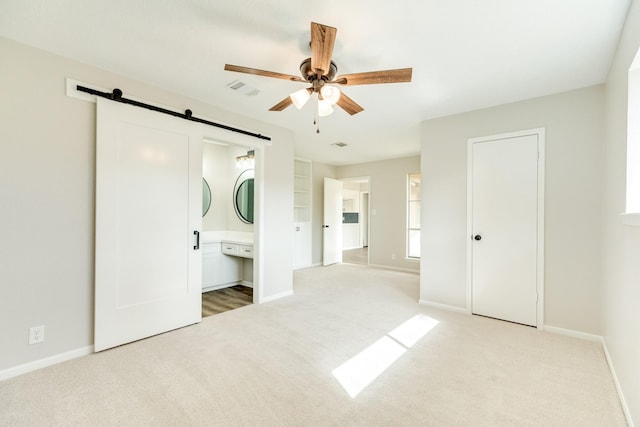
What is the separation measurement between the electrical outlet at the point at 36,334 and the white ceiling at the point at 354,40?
2143mm

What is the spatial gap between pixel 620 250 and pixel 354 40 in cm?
233

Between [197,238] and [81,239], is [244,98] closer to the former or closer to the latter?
[197,238]

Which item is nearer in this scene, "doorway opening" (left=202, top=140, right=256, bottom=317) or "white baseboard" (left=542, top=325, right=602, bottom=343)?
"white baseboard" (left=542, top=325, right=602, bottom=343)

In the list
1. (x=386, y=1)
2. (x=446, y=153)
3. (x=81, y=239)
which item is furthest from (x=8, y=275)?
(x=446, y=153)

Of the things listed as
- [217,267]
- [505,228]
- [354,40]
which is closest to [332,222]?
[217,267]

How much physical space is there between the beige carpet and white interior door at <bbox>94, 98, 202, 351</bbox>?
0.24 metres

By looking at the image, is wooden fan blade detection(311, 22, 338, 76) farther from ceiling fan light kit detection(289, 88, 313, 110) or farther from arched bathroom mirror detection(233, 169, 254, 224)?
arched bathroom mirror detection(233, 169, 254, 224)

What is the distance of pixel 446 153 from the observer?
3586 mm

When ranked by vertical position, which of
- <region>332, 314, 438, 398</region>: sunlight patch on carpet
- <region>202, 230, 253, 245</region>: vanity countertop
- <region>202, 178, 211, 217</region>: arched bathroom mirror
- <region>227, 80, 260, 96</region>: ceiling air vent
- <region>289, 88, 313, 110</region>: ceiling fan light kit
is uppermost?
<region>227, 80, 260, 96</region>: ceiling air vent

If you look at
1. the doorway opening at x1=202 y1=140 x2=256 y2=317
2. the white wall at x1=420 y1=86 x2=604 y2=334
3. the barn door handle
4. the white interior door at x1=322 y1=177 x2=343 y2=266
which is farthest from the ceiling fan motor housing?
the white interior door at x1=322 y1=177 x2=343 y2=266

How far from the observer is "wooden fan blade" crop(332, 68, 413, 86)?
1822 millimetres

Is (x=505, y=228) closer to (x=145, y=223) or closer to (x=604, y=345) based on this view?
(x=604, y=345)

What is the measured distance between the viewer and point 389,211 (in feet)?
20.6

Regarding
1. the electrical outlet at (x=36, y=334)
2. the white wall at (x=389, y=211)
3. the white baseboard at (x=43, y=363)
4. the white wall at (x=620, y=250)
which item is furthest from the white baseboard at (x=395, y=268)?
the electrical outlet at (x=36, y=334)
